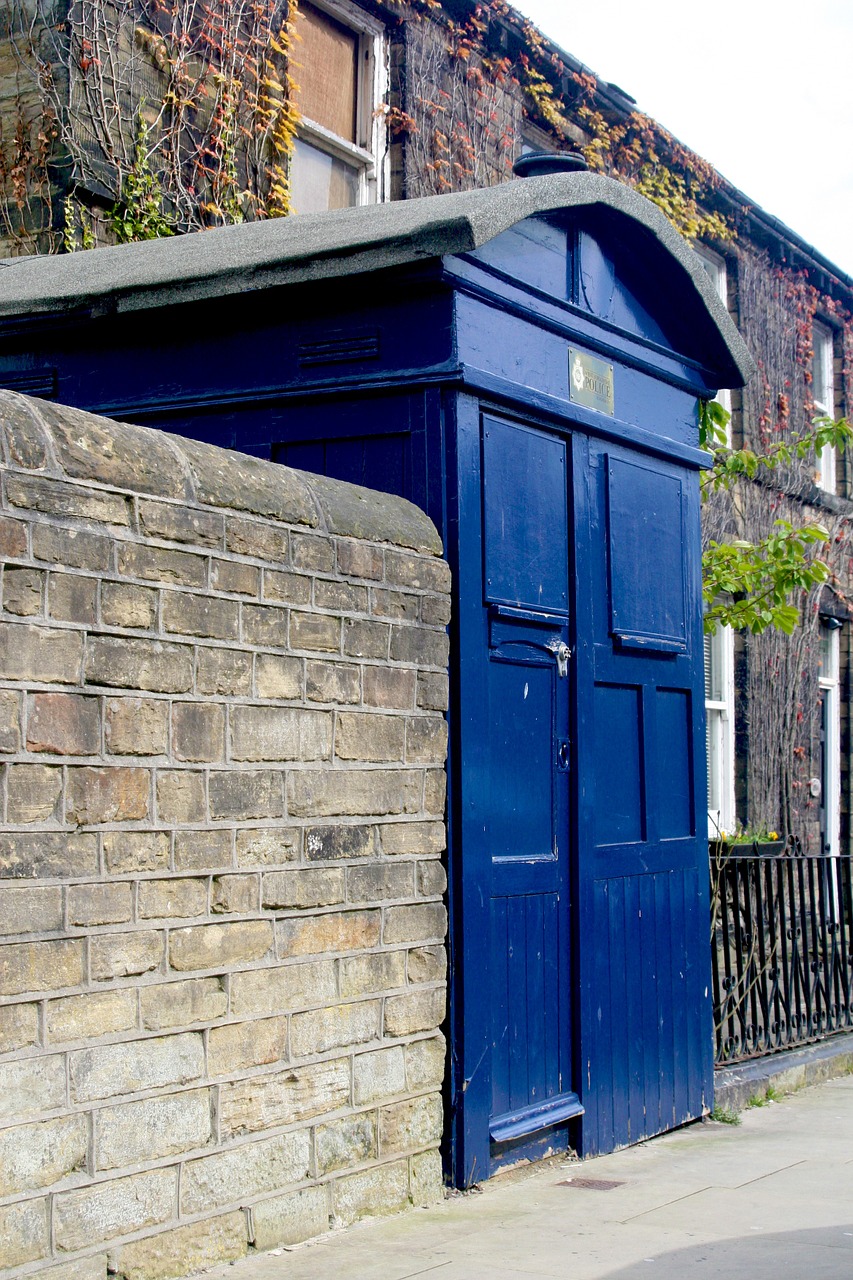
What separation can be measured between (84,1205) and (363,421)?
2.95 m

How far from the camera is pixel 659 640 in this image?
6.73 meters

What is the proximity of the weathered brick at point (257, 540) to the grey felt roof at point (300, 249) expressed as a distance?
1221 mm

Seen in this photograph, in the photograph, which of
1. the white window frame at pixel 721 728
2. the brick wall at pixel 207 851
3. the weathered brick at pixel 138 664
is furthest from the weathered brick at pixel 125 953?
the white window frame at pixel 721 728

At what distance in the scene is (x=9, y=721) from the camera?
3.61 m

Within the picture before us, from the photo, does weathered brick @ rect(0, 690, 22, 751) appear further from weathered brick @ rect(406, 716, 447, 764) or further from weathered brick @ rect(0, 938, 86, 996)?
weathered brick @ rect(406, 716, 447, 764)

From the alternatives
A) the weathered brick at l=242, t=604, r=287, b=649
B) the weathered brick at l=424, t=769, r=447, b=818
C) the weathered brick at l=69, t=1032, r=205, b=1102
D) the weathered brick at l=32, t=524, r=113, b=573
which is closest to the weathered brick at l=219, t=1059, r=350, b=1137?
the weathered brick at l=69, t=1032, r=205, b=1102

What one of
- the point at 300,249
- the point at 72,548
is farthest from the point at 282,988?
the point at 300,249

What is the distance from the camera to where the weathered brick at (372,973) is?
189 inches

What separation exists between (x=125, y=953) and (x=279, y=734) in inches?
35.8

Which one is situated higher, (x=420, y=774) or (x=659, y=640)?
(x=659, y=640)

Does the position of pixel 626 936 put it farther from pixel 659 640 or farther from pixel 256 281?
pixel 256 281

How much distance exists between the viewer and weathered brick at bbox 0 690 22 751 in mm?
3586

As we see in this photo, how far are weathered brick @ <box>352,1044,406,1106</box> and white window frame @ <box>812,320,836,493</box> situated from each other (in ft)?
39.9

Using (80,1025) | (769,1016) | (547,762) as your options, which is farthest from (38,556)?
(769,1016)
